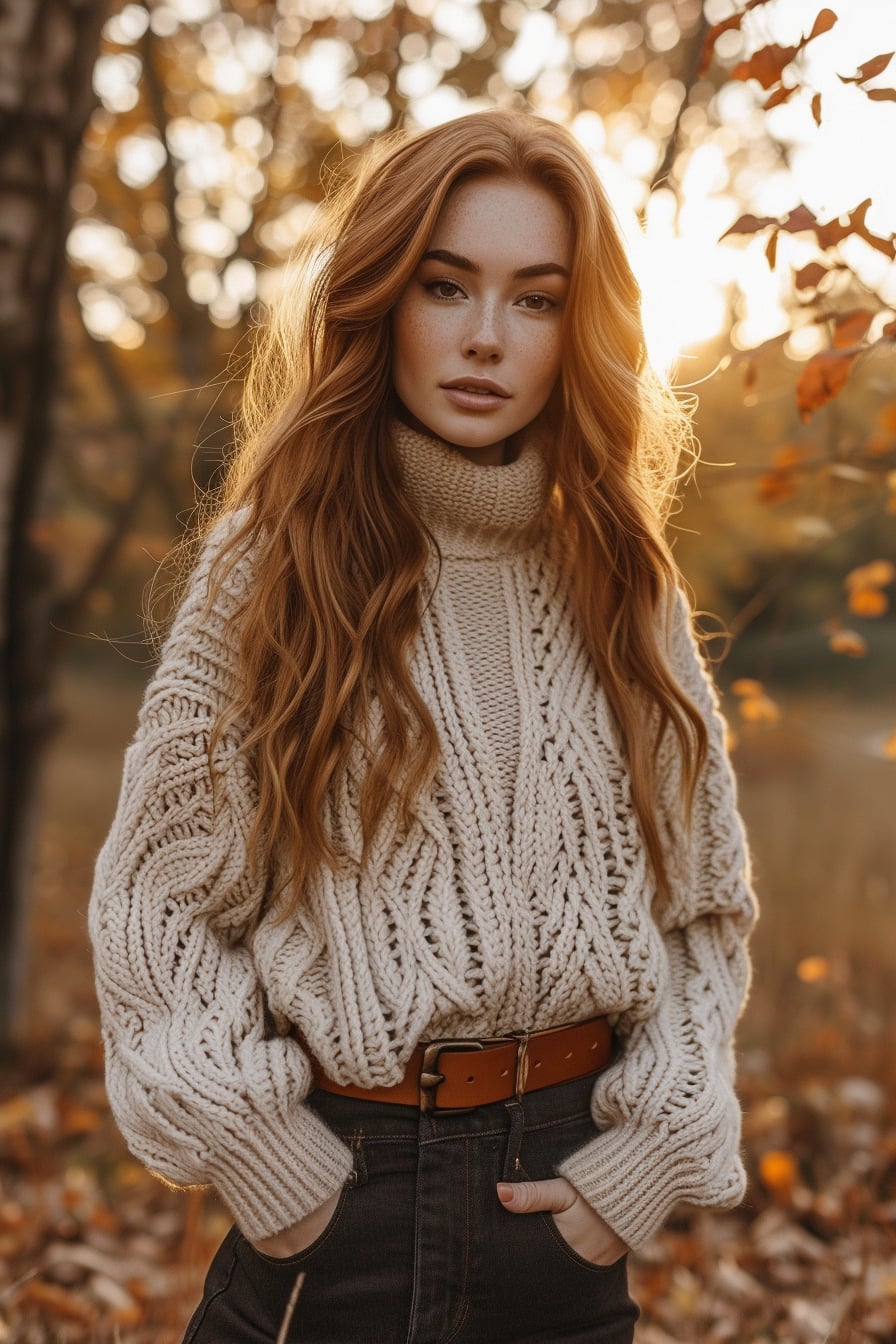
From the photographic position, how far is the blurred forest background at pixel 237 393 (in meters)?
3.07

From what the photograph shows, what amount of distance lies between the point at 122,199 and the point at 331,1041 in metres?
5.78

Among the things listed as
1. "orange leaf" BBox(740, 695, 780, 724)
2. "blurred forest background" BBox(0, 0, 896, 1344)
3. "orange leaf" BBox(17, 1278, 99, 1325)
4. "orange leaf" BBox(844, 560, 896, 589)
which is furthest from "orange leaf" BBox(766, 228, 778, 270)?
"orange leaf" BBox(17, 1278, 99, 1325)

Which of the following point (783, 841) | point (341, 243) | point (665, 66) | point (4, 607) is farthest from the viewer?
point (783, 841)

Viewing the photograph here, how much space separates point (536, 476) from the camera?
211 centimetres

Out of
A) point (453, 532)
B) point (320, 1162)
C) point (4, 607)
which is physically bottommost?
point (320, 1162)

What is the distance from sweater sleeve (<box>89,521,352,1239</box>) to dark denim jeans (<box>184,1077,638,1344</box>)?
0.20ft

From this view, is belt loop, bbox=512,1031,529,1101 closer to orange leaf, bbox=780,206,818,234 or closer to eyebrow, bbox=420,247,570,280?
eyebrow, bbox=420,247,570,280

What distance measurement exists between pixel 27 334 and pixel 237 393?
235 centimetres

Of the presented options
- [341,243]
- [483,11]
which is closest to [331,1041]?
[341,243]

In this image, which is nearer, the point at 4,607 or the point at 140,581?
the point at 4,607

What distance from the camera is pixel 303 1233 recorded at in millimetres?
1813

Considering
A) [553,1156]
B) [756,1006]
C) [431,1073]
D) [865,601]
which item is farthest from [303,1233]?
[756,1006]

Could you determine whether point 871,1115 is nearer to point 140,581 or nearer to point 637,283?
point 637,283

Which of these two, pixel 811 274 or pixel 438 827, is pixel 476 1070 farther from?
pixel 811 274
